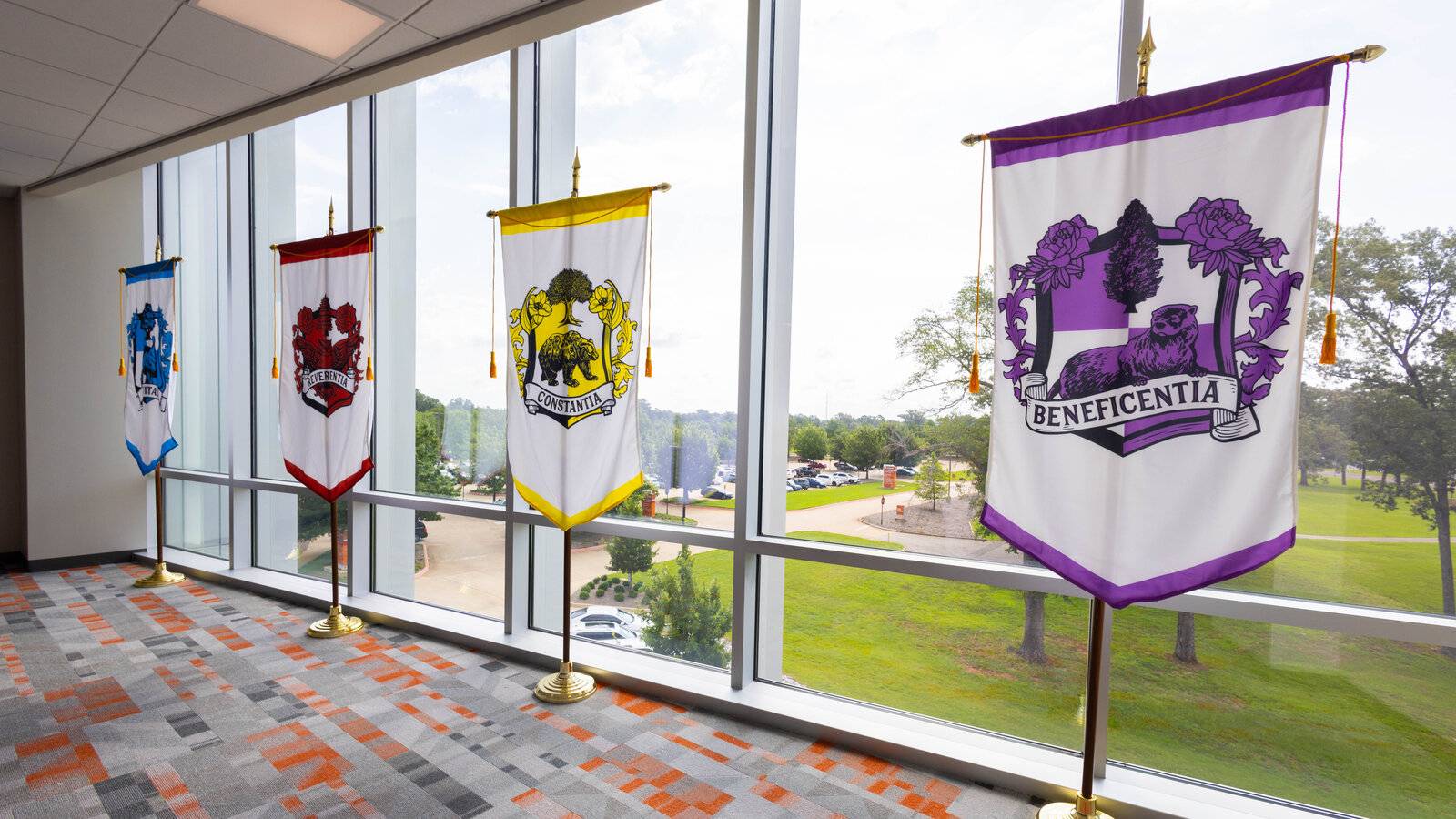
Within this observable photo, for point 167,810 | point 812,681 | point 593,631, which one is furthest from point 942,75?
point 167,810

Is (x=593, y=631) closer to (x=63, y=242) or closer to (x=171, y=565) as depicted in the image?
(x=171, y=565)

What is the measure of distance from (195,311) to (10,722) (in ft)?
14.4

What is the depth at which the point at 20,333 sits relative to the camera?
5953mm

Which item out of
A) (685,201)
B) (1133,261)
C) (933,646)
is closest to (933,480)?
(933,646)

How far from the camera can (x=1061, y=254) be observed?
2.26 metres

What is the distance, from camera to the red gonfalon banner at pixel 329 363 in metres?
4.31

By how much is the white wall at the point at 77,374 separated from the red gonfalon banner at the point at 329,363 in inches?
128

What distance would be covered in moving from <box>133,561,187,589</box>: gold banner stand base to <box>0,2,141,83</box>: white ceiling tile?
396cm

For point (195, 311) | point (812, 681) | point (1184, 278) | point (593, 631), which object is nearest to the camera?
point (1184, 278)

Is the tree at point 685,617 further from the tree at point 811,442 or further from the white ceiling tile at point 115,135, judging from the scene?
the white ceiling tile at point 115,135

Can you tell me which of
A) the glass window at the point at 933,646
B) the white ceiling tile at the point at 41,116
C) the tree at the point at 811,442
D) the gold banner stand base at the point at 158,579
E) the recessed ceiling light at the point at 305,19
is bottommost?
the gold banner stand base at the point at 158,579

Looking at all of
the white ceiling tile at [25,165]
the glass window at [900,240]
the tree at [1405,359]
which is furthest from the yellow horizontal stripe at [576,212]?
the white ceiling tile at [25,165]

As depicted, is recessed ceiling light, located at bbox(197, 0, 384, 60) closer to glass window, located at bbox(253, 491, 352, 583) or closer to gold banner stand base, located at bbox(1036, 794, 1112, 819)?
glass window, located at bbox(253, 491, 352, 583)

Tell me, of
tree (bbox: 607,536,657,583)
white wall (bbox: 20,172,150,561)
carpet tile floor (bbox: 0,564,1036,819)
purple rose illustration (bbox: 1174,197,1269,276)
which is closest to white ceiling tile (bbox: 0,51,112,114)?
white wall (bbox: 20,172,150,561)
